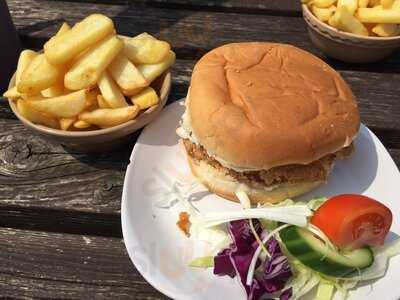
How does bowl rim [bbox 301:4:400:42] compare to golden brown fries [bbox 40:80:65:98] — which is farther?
bowl rim [bbox 301:4:400:42]

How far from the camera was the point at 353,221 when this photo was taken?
5.08 feet

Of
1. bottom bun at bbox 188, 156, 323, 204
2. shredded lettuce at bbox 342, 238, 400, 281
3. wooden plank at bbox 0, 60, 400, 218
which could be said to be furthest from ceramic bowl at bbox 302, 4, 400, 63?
shredded lettuce at bbox 342, 238, 400, 281

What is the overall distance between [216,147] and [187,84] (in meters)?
0.69

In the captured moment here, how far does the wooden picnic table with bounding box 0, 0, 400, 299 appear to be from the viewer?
1693 millimetres

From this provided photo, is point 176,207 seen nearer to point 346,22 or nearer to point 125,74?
point 125,74

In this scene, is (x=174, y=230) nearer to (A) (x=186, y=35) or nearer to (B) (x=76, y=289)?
(B) (x=76, y=289)

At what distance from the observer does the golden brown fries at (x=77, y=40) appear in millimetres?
1754

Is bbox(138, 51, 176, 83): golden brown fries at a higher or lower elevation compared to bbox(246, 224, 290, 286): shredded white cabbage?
higher

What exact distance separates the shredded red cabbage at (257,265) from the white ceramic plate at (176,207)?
53 millimetres

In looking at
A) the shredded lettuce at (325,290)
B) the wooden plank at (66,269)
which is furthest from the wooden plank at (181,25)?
the shredded lettuce at (325,290)

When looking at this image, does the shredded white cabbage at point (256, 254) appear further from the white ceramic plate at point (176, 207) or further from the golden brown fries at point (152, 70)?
the golden brown fries at point (152, 70)

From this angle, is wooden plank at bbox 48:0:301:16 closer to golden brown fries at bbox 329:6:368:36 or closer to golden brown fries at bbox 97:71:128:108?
golden brown fries at bbox 329:6:368:36

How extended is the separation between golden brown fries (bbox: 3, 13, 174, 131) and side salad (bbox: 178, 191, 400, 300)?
64 centimetres

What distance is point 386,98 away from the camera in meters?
2.31
